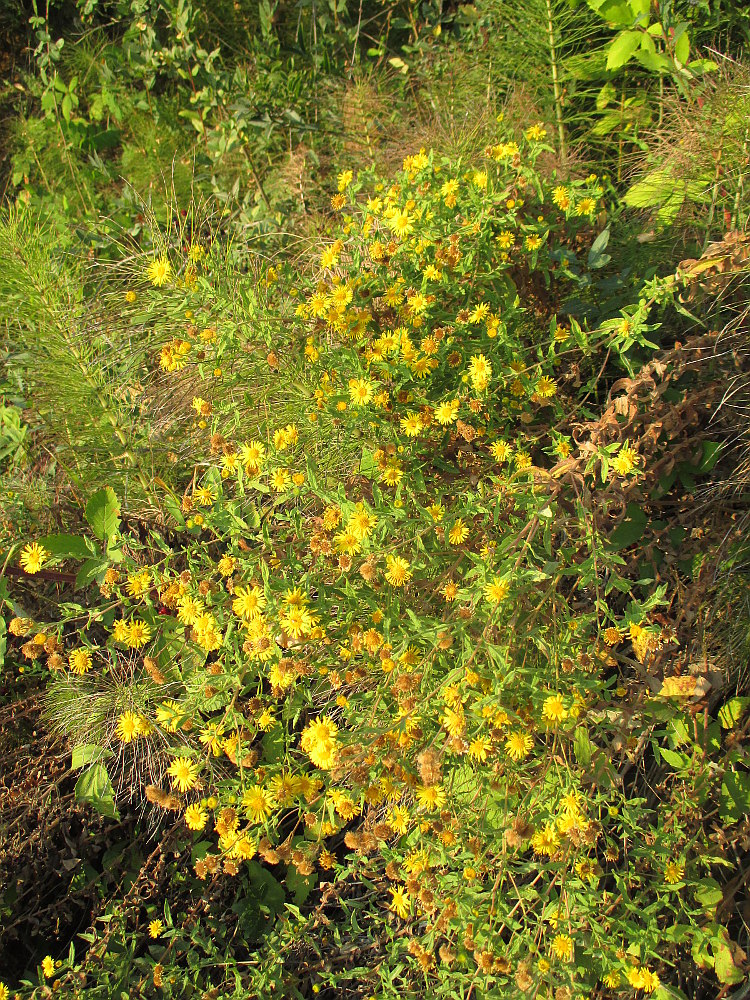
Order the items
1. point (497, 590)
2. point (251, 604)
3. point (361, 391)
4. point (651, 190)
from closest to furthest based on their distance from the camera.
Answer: point (497, 590), point (251, 604), point (361, 391), point (651, 190)

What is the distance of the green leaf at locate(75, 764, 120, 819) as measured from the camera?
2051 millimetres

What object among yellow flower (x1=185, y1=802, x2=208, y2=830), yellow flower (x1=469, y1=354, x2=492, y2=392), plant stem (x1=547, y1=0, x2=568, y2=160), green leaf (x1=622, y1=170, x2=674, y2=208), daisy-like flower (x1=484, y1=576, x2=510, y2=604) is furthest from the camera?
plant stem (x1=547, y1=0, x2=568, y2=160)

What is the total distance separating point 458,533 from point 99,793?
122 centimetres

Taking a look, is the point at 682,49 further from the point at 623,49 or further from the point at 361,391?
the point at 361,391

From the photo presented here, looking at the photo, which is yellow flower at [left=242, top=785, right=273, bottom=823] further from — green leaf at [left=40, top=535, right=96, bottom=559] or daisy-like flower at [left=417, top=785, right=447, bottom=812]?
green leaf at [left=40, top=535, right=96, bottom=559]

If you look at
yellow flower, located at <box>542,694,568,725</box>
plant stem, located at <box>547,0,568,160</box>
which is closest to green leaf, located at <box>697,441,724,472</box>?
yellow flower, located at <box>542,694,568,725</box>

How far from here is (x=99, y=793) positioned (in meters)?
2.05

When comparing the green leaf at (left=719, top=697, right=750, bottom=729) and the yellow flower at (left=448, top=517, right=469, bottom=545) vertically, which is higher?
the yellow flower at (left=448, top=517, right=469, bottom=545)

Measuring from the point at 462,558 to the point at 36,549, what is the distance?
1089 millimetres

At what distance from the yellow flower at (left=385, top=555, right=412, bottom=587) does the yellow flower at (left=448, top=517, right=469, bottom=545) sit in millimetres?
149

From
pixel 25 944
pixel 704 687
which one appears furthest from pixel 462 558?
pixel 25 944

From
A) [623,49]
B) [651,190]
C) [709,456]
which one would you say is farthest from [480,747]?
[623,49]

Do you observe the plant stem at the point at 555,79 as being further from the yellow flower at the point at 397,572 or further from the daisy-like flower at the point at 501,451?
the yellow flower at the point at 397,572

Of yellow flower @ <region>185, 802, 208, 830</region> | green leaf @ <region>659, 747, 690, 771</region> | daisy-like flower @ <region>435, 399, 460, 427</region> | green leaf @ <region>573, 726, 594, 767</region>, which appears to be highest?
daisy-like flower @ <region>435, 399, 460, 427</region>
